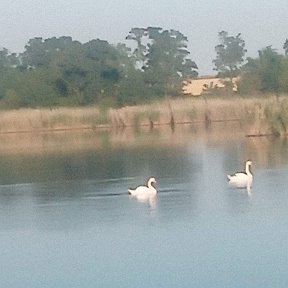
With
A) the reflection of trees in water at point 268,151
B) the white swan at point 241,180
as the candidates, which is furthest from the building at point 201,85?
the white swan at point 241,180

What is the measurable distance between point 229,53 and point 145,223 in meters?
59.8

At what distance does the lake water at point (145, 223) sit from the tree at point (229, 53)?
4321cm

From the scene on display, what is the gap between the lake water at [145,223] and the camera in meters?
12.2

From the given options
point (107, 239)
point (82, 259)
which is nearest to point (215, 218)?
point (107, 239)

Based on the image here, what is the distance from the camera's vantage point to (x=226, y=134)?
3500cm

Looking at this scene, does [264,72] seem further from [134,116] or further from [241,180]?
[241,180]

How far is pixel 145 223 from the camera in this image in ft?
51.5

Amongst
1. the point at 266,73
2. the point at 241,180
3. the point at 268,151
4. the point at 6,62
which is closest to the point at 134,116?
the point at 266,73

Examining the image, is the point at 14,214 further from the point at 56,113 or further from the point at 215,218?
the point at 56,113

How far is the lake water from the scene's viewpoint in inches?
482

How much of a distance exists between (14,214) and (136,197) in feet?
7.59

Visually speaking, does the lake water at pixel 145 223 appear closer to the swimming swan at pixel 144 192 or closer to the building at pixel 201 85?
the swimming swan at pixel 144 192

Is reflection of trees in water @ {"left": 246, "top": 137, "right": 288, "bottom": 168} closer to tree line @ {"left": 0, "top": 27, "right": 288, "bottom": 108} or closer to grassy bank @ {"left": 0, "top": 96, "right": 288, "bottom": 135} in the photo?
grassy bank @ {"left": 0, "top": 96, "right": 288, "bottom": 135}

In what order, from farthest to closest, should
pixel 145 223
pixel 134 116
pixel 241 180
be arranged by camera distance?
pixel 134 116
pixel 241 180
pixel 145 223
